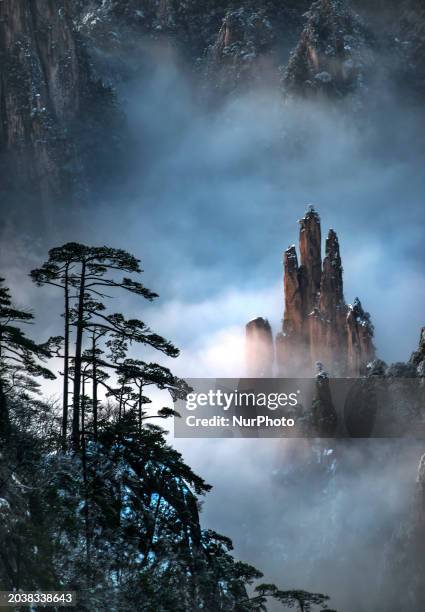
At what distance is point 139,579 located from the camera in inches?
1093

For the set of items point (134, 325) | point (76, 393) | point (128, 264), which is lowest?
point (76, 393)

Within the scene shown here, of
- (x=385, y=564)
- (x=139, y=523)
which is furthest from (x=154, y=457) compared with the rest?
(x=385, y=564)

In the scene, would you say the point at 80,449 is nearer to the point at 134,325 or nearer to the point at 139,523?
the point at 139,523

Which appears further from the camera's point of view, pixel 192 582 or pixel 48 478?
pixel 192 582

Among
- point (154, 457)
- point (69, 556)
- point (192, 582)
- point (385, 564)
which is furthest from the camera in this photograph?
point (385, 564)

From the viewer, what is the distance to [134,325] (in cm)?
3588

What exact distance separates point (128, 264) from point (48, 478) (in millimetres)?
11545

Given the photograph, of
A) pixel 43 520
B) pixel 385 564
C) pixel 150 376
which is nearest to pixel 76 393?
pixel 150 376

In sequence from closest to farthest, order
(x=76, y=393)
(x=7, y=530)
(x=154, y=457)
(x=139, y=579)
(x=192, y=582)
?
(x=7, y=530), (x=139, y=579), (x=192, y=582), (x=154, y=457), (x=76, y=393)

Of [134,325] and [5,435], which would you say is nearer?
[5,435]

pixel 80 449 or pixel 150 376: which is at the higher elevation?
pixel 150 376

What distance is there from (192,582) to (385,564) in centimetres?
17639

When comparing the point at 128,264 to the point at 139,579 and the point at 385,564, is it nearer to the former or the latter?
the point at 139,579

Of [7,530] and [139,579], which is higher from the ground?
[7,530]
